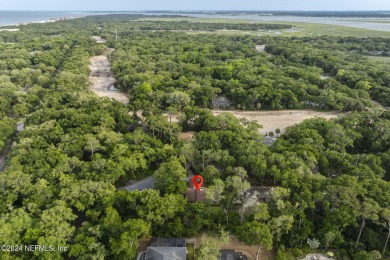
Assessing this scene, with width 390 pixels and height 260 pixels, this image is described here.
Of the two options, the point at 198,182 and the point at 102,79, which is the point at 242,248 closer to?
the point at 198,182

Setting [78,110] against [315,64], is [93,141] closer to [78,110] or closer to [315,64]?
[78,110]

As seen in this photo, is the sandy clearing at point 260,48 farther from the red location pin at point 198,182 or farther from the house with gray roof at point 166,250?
the house with gray roof at point 166,250

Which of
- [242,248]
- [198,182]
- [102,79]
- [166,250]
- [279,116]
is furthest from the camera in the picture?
[102,79]

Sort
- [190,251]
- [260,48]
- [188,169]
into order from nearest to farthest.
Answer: [190,251] → [188,169] → [260,48]

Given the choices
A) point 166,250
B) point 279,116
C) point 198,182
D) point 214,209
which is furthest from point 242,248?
point 279,116

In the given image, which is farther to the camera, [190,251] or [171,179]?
[171,179]

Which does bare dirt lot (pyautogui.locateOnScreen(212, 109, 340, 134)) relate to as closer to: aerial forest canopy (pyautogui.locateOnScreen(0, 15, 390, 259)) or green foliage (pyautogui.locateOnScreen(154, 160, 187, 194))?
aerial forest canopy (pyautogui.locateOnScreen(0, 15, 390, 259))

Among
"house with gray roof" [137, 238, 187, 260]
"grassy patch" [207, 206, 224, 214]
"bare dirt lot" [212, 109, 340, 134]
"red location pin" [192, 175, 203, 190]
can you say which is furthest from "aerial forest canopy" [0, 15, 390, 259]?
"bare dirt lot" [212, 109, 340, 134]
